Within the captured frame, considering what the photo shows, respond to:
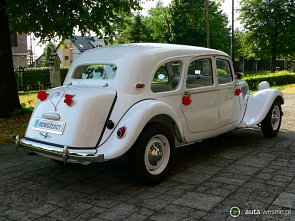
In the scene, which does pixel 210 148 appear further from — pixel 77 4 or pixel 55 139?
pixel 77 4

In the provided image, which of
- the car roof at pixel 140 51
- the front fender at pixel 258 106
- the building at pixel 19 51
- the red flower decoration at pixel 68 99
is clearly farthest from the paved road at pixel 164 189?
the building at pixel 19 51

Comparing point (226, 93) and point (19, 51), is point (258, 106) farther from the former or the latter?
point (19, 51)

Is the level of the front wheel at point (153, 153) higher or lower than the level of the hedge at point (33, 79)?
lower

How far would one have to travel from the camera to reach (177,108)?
5.18 m

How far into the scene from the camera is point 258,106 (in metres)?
6.83

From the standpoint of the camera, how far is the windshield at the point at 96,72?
201 inches

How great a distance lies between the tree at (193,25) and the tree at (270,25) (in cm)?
1059

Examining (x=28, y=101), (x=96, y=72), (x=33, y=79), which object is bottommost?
(x=28, y=101)

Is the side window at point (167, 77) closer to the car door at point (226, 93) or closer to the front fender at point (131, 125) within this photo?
the front fender at point (131, 125)

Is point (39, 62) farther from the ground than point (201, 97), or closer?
farther from the ground

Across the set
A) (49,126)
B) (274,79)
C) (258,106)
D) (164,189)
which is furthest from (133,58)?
(274,79)

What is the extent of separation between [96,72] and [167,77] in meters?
1.06

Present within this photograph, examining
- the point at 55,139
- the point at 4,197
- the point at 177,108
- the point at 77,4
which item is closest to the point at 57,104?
the point at 55,139
